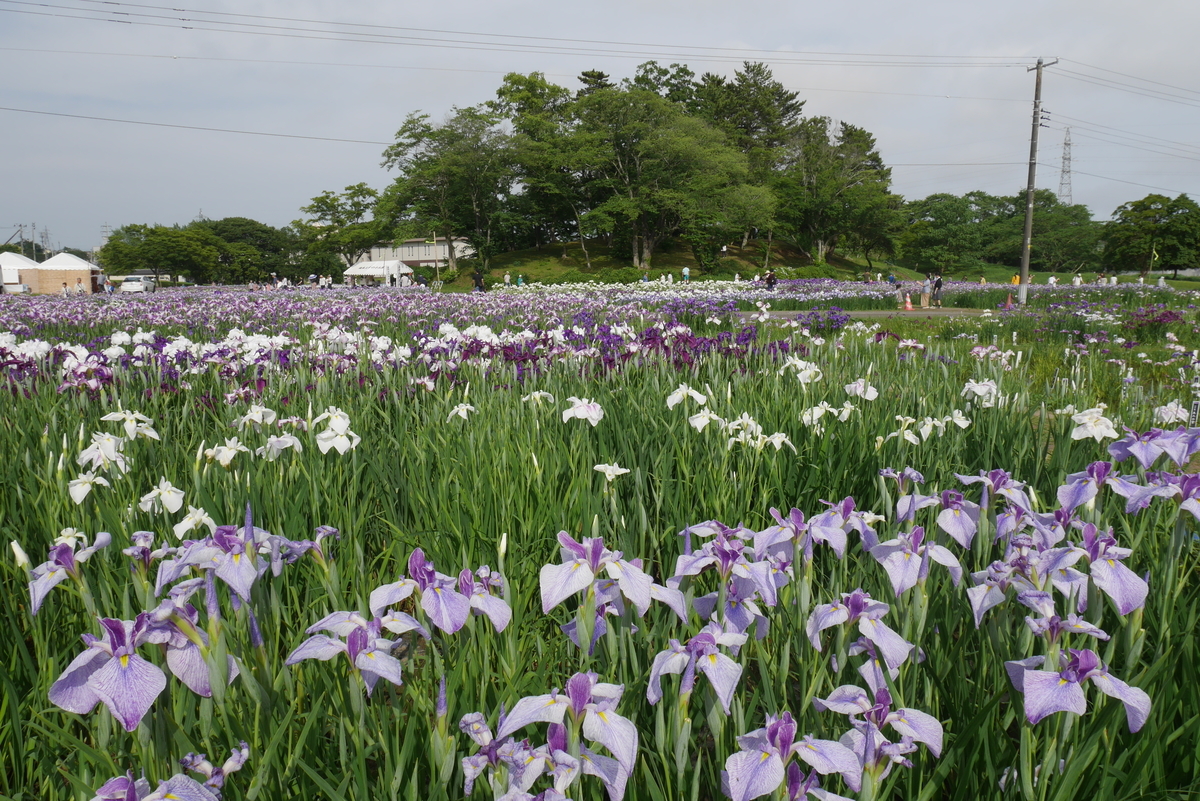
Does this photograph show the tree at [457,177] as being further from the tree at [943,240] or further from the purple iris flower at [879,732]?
the purple iris flower at [879,732]

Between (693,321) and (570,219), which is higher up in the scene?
(570,219)

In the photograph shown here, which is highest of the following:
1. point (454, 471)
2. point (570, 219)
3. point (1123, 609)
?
point (570, 219)

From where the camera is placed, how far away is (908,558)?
145 cm

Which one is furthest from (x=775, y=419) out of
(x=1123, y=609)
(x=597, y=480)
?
(x=1123, y=609)

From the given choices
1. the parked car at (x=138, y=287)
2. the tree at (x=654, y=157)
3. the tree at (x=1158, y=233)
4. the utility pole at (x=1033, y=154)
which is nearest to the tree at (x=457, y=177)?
the tree at (x=654, y=157)

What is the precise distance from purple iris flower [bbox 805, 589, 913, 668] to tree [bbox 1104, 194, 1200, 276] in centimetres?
6989

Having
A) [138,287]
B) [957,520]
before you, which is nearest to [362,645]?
[957,520]

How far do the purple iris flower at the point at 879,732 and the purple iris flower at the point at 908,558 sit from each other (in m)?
0.34

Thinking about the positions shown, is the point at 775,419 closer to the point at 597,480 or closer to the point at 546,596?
the point at 597,480

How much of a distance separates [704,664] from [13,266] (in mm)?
64756

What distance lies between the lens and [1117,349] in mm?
8406

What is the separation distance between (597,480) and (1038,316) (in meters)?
13.9

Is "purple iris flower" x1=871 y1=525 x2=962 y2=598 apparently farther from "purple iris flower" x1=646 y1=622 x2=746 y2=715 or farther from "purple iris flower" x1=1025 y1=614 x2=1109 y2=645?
"purple iris flower" x1=646 y1=622 x2=746 y2=715

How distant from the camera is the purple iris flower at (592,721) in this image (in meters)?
0.99
